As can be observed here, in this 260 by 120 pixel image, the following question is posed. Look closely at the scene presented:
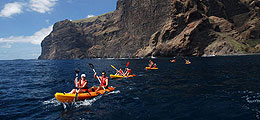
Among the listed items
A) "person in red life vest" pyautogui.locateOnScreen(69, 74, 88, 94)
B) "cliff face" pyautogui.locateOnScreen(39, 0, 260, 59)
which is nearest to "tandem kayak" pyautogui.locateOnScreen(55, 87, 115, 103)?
"person in red life vest" pyautogui.locateOnScreen(69, 74, 88, 94)

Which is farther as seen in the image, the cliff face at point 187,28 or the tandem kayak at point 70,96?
the cliff face at point 187,28

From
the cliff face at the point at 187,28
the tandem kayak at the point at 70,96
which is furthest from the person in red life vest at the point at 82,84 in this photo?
the cliff face at the point at 187,28

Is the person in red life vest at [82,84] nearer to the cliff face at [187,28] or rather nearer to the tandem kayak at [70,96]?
the tandem kayak at [70,96]

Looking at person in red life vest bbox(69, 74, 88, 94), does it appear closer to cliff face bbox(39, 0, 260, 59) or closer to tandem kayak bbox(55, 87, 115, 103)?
tandem kayak bbox(55, 87, 115, 103)

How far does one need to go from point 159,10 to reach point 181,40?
43.2 m

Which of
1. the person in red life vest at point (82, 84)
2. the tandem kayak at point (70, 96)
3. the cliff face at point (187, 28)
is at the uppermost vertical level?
the cliff face at point (187, 28)

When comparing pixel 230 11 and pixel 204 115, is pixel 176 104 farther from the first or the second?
pixel 230 11

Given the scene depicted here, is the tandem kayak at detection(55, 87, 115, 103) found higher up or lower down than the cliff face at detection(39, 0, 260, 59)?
lower down

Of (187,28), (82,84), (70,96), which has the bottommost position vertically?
(70,96)

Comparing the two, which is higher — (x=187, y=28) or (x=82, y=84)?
(x=187, y=28)

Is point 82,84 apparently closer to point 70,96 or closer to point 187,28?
point 70,96

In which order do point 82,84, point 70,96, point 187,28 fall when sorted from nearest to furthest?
point 70,96 → point 82,84 → point 187,28

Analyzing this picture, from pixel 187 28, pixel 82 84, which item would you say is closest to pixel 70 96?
pixel 82 84

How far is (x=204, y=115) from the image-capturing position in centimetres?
1026
